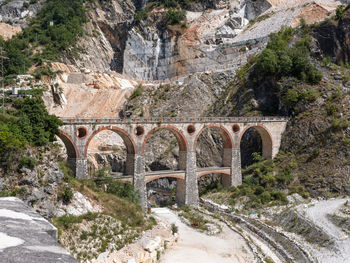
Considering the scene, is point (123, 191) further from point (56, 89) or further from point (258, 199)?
point (56, 89)

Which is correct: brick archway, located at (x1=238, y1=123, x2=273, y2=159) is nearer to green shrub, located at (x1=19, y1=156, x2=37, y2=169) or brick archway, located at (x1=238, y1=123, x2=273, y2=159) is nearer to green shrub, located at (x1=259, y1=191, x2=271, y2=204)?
green shrub, located at (x1=259, y1=191, x2=271, y2=204)

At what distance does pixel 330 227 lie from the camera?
34469 millimetres

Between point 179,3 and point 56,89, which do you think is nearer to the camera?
point 56,89

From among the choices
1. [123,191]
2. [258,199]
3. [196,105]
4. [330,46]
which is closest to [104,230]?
[123,191]

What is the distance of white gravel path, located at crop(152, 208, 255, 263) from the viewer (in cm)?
3039

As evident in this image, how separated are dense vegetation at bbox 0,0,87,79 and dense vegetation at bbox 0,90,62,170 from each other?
141 feet

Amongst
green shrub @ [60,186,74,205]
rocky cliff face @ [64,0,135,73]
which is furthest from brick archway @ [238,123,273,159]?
rocky cliff face @ [64,0,135,73]

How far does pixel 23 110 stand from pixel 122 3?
86.7 m

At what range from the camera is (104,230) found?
28.3 metres

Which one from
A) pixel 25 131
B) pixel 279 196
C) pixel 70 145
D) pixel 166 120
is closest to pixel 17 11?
Answer: pixel 166 120

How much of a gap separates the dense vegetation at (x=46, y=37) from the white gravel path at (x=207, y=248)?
→ 53187 millimetres

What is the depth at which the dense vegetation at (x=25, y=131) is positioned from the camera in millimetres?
25000

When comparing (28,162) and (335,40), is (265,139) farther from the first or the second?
(28,162)

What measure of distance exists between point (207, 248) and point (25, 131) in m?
19.5
